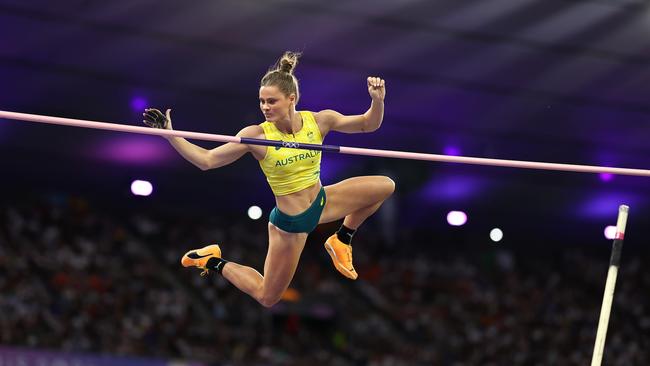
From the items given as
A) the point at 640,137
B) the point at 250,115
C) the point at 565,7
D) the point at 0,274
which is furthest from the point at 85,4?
the point at 640,137

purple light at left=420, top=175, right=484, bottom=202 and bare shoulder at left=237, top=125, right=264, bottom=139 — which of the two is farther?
purple light at left=420, top=175, right=484, bottom=202

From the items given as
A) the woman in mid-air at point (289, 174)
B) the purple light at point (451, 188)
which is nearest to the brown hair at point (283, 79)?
the woman in mid-air at point (289, 174)

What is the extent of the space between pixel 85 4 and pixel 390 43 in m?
3.92

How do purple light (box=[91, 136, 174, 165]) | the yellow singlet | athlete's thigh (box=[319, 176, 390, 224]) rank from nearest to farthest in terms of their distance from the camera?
the yellow singlet, athlete's thigh (box=[319, 176, 390, 224]), purple light (box=[91, 136, 174, 165])

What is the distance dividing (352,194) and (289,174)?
1.52ft

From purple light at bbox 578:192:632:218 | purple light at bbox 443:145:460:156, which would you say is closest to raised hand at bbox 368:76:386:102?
purple light at bbox 443:145:460:156

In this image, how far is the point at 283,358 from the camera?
1480 cm

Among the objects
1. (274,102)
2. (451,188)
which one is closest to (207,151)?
(274,102)

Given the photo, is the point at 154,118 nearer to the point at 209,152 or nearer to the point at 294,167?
the point at 209,152

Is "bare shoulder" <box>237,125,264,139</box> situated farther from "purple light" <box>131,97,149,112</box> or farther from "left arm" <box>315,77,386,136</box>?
"purple light" <box>131,97,149,112</box>

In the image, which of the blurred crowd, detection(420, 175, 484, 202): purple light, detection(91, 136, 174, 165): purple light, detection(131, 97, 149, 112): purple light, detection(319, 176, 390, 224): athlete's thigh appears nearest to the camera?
detection(319, 176, 390, 224): athlete's thigh

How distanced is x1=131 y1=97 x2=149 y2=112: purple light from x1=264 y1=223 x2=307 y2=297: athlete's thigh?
Answer: 8.14 m

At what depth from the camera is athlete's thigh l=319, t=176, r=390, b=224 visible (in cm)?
580

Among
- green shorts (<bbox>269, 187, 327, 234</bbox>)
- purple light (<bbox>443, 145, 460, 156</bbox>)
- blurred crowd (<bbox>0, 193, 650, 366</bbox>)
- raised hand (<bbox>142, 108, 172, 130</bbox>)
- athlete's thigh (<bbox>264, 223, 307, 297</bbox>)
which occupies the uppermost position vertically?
purple light (<bbox>443, 145, 460, 156</bbox>)
